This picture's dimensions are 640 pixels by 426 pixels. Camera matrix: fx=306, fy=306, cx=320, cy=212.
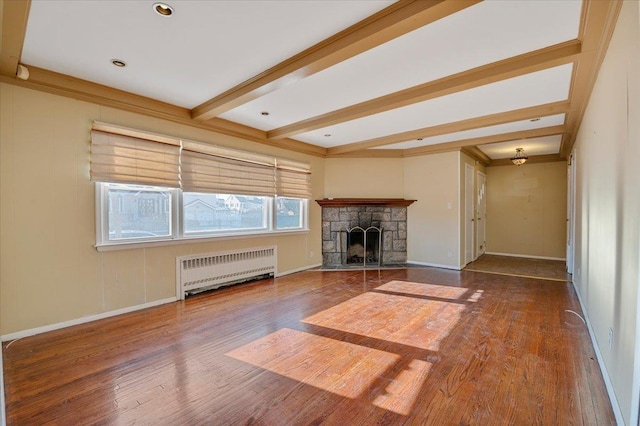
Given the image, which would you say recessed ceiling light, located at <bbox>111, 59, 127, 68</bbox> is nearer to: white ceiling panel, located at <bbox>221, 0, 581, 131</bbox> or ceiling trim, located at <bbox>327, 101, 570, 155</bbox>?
white ceiling panel, located at <bbox>221, 0, 581, 131</bbox>

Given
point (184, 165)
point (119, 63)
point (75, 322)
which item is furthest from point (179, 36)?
point (75, 322)

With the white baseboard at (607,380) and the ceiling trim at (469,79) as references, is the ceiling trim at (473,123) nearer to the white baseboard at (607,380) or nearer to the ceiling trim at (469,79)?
the ceiling trim at (469,79)

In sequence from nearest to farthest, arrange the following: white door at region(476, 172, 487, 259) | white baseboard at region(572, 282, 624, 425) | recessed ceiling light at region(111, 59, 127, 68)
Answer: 1. white baseboard at region(572, 282, 624, 425)
2. recessed ceiling light at region(111, 59, 127, 68)
3. white door at region(476, 172, 487, 259)

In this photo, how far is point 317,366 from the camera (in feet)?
7.63

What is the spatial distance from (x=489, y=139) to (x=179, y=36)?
16.5 ft

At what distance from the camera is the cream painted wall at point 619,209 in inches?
60.4

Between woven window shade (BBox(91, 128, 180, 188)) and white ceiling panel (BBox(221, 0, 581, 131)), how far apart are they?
130 cm

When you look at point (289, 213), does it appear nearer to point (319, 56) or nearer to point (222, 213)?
point (222, 213)

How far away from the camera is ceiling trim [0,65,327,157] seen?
2844 mm

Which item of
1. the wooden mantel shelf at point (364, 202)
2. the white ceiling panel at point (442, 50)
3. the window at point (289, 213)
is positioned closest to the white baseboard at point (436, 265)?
the wooden mantel shelf at point (364, 202)

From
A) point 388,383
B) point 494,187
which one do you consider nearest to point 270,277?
point 388,383

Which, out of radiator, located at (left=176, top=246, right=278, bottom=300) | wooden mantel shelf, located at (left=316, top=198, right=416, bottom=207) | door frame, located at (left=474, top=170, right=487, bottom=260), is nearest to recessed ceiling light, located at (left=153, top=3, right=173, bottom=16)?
radiator, located at (left=176, top=246, right=278, bottom=300)

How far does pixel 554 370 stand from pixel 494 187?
21.6 feet

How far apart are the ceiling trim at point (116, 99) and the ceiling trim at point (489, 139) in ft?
10.9
